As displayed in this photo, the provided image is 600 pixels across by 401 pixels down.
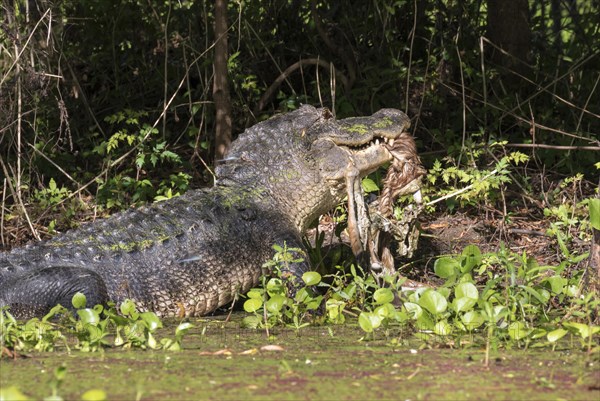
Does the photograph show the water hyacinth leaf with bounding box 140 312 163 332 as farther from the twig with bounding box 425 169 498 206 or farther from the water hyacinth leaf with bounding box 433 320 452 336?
the twig with bounding box 425 169 498 206

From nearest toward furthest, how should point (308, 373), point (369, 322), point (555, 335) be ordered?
point (308, 373), point (555, 335), point (369, 322)

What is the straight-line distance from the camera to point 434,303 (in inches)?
168

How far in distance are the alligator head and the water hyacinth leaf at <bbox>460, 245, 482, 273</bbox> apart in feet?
3.26

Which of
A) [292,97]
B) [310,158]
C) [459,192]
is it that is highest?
[292,97]

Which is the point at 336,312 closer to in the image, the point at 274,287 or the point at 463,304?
the point at 274,287

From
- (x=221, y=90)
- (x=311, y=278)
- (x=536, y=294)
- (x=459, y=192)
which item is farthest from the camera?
(x=221, y=90)

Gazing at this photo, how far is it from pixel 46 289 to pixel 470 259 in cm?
Answer: 223

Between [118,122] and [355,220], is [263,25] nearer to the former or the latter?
[118,122]

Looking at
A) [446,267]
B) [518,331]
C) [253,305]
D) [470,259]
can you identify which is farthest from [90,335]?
[470,259]

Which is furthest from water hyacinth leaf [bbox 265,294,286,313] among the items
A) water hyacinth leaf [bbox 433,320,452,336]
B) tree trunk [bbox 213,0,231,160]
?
tree trunk [bbox 213,0,231,160]

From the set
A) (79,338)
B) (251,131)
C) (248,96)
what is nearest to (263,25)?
(248,96)

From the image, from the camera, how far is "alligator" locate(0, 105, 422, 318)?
5.33m

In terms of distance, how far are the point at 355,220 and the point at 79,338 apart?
2.25m

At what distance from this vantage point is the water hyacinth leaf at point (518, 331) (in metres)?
4.12
